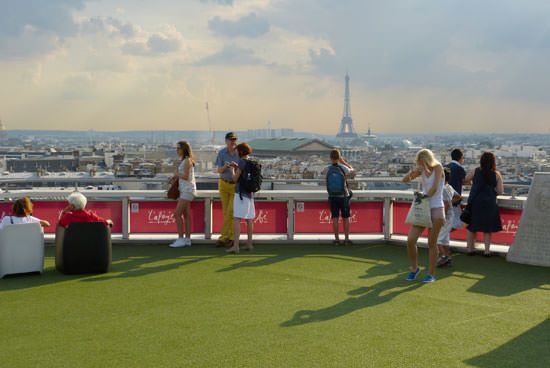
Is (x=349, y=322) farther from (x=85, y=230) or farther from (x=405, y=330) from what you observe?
(x=85, y=230)

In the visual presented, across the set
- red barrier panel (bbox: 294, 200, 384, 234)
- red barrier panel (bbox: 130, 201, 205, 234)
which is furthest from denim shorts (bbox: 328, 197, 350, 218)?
red barrier panel (bbox: 130, 201, 205, 234)

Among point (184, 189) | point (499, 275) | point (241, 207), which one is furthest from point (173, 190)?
point (499, 275)

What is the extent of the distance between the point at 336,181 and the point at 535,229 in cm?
311

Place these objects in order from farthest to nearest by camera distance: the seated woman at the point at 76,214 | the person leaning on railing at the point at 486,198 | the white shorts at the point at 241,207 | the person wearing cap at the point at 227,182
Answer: the person wearing cap at the point at 227,182 → the white shorts at the point at 241,207 → the person leaning on railing at the point at 486,198 → the seated woman at the point at 76,214

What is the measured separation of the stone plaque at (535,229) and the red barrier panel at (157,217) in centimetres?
510

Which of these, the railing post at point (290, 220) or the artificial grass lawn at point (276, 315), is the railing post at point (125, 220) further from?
the railing post at point (290, 220)

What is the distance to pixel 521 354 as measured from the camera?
5.18 metres

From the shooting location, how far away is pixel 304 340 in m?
5.49

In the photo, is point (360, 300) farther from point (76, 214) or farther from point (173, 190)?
point (173, 190)

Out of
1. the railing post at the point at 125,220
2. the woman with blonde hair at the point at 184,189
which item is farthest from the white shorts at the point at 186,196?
the railing post at the point at 125,220

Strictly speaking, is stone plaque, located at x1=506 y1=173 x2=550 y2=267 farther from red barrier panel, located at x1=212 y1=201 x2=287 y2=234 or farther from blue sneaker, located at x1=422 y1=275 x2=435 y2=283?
red barrier panel, located at x1=212 y1=201 x2=287 y2=234

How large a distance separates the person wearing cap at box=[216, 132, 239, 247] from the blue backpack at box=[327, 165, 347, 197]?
1561 mm

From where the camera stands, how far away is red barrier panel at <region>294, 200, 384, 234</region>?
36.9ft

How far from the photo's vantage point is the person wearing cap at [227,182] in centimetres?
1028
